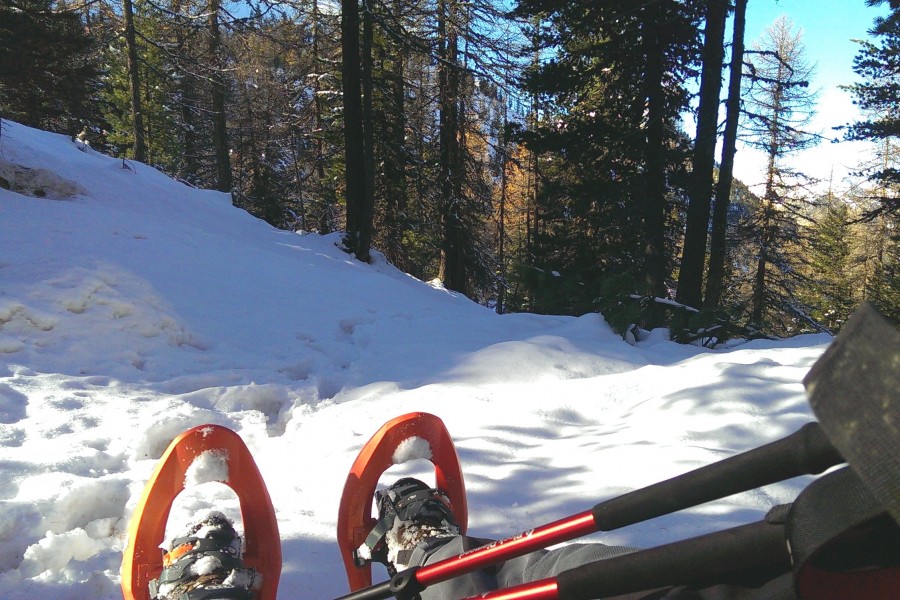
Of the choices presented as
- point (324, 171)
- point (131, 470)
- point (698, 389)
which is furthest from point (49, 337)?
point (324, 171)

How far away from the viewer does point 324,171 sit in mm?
20672

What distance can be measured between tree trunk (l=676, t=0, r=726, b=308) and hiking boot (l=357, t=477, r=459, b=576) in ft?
25.8

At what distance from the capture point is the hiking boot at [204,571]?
64.3 inches

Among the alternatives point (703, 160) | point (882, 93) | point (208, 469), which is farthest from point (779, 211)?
point (208, 469)

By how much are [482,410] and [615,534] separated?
1.47 m

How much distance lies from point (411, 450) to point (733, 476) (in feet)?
5.21

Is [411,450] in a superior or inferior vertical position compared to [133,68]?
inferior

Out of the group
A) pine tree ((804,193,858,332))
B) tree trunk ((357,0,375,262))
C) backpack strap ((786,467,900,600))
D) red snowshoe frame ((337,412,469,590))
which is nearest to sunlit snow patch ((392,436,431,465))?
red snowshoe frame ((337,412,469,590))

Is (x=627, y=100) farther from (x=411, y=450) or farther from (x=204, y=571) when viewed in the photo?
(x=204, y=571)

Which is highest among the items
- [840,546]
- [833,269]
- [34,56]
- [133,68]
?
[133,68]

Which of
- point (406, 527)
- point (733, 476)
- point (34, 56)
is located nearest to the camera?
point (733, 476)

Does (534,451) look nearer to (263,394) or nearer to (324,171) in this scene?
(263,394)

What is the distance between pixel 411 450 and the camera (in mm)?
2264

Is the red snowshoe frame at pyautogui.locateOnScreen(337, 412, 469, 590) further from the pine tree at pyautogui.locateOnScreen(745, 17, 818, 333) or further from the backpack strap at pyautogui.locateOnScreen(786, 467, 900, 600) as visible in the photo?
the pine tree at pyautogui.locateOnScreen(745, 17, 818, 333)
